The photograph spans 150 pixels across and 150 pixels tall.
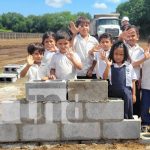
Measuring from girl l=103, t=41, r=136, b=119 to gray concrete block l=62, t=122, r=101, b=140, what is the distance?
49 cm

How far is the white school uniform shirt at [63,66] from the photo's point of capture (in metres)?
5.76

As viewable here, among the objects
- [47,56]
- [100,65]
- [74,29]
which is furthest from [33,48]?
[100,65]

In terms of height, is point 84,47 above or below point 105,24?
below

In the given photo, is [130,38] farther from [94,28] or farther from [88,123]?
[94,28]

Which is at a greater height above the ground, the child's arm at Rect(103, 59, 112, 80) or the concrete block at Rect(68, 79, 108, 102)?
the child's arm at Rect(103, 59, 112, 80)

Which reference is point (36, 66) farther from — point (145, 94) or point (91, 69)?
point (145, 94)

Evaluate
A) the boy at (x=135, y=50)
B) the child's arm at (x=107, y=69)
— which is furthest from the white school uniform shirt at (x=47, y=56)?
the boy at (x=135, y=50)

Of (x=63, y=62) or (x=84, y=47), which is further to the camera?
(x=84, y=47)

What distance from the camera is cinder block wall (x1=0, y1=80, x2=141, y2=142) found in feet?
18.0

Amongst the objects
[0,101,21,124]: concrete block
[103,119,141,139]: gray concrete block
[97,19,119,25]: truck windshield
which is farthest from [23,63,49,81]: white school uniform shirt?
[97,19,119,25]: truck windshield

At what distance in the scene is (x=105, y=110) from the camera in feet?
18.1

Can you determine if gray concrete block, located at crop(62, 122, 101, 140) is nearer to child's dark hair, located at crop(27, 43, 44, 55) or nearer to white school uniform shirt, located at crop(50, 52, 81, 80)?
white school uniform shirt, located at crop(50, 52, 81, 80)

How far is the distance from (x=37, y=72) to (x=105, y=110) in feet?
3.79

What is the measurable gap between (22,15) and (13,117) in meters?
146
